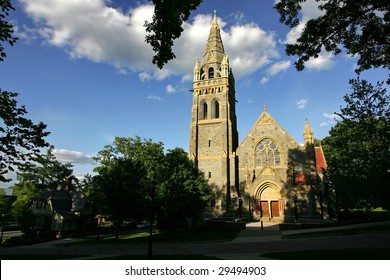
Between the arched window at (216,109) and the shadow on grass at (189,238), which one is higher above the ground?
the arched window at (216,109)

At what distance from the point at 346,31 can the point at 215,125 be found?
32.9 metres

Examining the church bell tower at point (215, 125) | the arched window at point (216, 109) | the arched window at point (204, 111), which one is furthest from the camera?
the arched window at point (204, 111)

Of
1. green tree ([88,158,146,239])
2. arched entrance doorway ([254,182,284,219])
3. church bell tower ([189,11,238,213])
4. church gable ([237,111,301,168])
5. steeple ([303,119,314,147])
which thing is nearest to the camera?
green tree ([88,158,146,239])

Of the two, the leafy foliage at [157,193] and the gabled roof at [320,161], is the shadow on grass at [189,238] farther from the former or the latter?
the gabled roof at [320,161]

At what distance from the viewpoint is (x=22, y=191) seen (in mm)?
49281

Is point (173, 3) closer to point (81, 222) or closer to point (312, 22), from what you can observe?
point (312, 22)

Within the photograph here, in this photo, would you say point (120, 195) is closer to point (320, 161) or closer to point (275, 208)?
point (275, 208)

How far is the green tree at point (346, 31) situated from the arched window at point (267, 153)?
29.4 metres

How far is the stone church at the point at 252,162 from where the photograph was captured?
3619cm

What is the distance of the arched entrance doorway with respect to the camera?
3697cm

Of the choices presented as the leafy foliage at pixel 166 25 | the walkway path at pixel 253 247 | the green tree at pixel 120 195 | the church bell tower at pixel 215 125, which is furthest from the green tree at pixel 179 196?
the leafy foliage at pixel 166 25

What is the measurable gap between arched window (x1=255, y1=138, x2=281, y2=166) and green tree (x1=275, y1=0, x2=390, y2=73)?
29.4m

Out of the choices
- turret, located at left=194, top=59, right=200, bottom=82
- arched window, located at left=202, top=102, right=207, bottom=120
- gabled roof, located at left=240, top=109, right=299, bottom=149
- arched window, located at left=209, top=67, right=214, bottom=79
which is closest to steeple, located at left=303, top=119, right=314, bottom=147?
gabled roof, located at left=240, top=109, right=299, bottom=149

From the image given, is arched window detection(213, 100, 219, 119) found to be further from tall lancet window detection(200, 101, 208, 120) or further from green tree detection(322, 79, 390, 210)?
green tree detection(322, 79, 390, 210)
